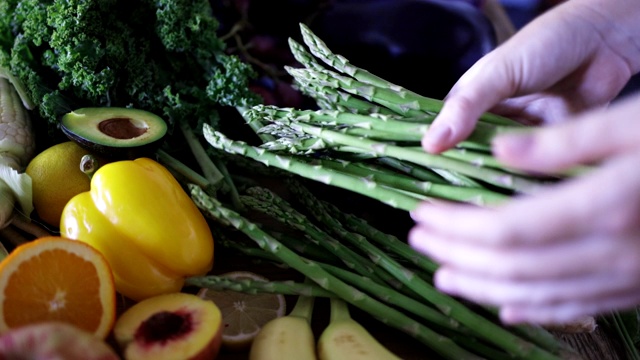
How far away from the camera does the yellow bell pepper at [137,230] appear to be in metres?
0.89

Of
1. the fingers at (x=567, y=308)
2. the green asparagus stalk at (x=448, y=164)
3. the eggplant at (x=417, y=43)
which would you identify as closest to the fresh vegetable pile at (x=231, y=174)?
the green asparagus stalk at (x=448, y=164)

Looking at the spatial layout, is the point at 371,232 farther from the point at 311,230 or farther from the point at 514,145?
the point at 514,145

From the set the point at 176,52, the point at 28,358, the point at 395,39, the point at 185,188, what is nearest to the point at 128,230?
the point at 185,188

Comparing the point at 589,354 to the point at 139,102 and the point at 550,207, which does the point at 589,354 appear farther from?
the point at 139,102

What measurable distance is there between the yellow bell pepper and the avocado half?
0.07 meters

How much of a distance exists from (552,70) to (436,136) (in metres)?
0.27

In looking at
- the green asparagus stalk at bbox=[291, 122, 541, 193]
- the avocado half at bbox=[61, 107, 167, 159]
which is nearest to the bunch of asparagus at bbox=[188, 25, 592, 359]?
the green asparagus stalk at bbox=[291, 122, 541, 193]

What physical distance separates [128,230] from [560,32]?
0.74 m

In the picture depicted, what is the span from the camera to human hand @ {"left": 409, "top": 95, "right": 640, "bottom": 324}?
410mm

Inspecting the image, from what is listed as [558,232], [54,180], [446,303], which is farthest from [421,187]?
[54,180]

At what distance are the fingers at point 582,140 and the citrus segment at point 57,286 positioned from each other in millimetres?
597

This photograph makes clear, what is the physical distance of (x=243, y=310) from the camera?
0.90 metres

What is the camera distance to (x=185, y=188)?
1.09m

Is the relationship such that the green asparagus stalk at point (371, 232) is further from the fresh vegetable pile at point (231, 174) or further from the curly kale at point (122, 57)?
the curly kale at point (122, 57)
